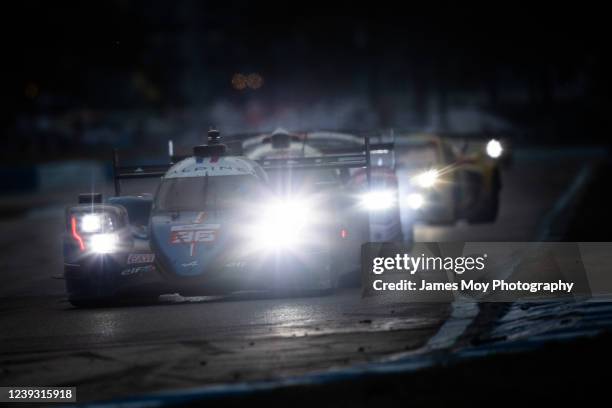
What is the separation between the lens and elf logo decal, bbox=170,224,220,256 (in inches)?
446

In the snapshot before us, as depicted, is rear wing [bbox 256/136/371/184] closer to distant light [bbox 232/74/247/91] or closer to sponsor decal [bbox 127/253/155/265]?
sponsor decal [bbox 127/253/155/265]

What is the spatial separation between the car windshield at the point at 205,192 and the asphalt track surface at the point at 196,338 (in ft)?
3.10

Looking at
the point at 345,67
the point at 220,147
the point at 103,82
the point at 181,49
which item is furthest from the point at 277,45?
the point at 220,147

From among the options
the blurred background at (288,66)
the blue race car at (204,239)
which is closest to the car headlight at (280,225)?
the blue race car at (204,239)

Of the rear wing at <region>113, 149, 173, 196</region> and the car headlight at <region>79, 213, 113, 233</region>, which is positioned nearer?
the car headlight at <region>79, 213, 113, 233</region>

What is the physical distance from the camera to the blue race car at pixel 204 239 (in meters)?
11.3

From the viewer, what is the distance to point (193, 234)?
11367 millimetres

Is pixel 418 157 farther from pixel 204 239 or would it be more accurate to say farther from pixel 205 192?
pixel 204 239

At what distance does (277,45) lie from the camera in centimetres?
10400

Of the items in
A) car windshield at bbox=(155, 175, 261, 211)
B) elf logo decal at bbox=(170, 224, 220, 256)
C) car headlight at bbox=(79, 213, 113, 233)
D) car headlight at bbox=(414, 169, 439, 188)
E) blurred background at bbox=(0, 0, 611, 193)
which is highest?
blurred background at bbox=(0, 0, 611, 193)

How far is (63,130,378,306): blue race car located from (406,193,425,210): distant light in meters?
Answer: 6.05

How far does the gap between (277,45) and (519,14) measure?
2850cm

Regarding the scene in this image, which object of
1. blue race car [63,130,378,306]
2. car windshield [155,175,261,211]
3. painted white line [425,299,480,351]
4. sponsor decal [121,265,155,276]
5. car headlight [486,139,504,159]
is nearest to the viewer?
painted white line [425,299,480,351]

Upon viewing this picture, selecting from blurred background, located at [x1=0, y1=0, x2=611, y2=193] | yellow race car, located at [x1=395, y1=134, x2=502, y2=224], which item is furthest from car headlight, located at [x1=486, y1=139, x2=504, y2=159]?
blurred background, located at [x1=0, y1=0, x2=611, y2=193]
